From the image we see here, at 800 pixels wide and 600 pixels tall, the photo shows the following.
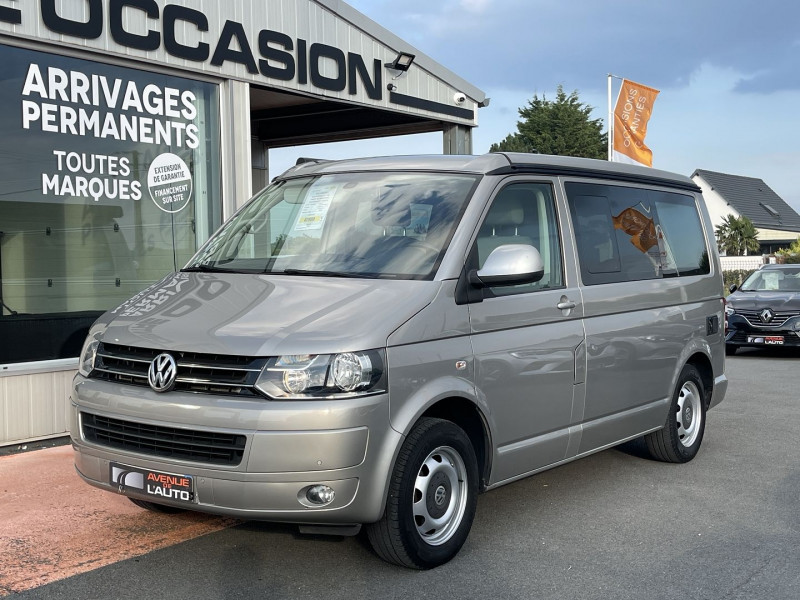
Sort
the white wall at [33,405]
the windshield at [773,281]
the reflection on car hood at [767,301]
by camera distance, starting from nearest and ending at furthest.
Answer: the white wall at [33,405] < the reflection on car hood at [767,301] < the windshield at [773,281]

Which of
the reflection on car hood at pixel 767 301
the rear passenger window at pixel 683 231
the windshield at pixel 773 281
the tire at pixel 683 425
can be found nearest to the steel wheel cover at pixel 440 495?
the tire at pixel 683 425

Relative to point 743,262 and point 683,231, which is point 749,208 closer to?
point 743,262

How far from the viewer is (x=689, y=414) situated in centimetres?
721

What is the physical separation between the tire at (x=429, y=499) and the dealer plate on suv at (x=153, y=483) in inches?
34.8

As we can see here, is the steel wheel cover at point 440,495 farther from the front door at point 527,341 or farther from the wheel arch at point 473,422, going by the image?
the front door at point 527,341

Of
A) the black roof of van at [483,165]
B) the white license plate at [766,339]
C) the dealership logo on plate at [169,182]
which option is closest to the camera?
the black roof of van at [483,165]

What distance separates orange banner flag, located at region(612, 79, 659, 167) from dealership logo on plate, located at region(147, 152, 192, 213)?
536 inches

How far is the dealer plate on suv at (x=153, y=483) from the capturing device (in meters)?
4.33

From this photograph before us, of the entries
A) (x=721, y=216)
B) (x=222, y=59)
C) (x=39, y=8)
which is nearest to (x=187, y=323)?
(x=39, y=8)

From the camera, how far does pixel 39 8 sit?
7746 millimetres

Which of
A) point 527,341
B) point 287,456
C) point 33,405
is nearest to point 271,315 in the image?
point 287,456

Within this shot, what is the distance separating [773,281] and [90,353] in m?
13.9

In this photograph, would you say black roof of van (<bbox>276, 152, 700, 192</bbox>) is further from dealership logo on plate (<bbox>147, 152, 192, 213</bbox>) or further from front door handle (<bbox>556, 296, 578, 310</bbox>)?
dealership logo on plate (<bbox>147, 152, 192, 213</bbox>)

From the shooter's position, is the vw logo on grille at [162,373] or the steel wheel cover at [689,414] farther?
the steel wheel cover at [689,414]
